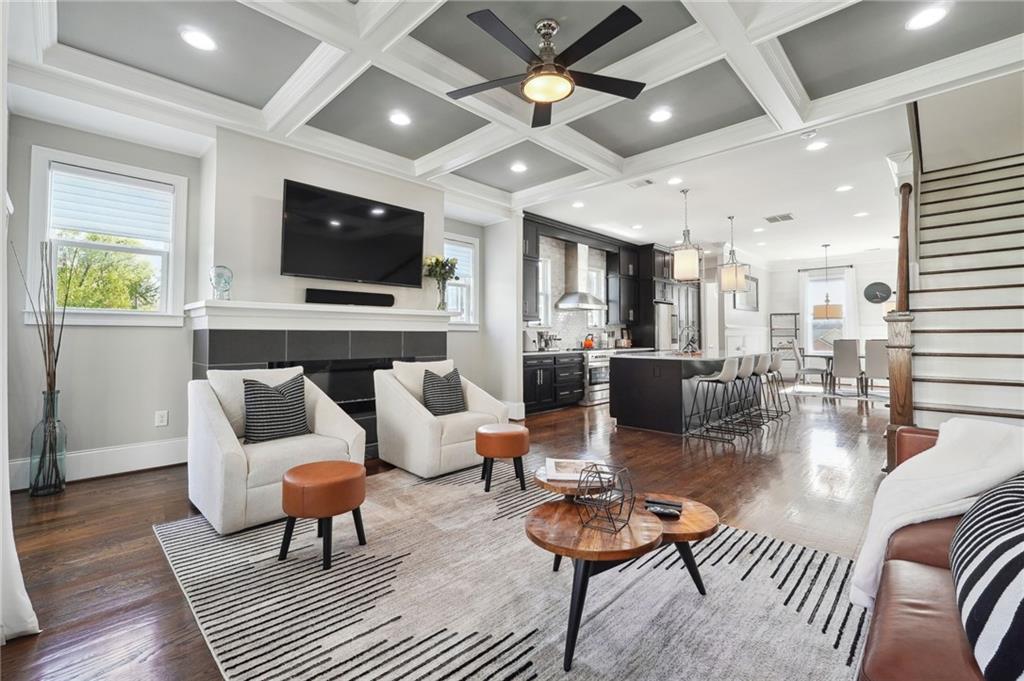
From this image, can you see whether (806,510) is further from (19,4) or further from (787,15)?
(19,4)

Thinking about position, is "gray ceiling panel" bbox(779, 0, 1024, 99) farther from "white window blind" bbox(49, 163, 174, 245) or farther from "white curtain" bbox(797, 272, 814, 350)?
"white curtain" bbox(797, 272, 814, 350)

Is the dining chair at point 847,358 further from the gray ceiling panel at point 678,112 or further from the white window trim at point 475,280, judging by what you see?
the white window trim at point 475,280

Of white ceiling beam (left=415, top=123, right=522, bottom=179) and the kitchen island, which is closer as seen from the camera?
white ceiling beam (left=415, top=123, right=522, bottom=179)

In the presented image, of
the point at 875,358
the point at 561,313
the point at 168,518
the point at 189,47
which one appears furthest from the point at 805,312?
the point at 168,518

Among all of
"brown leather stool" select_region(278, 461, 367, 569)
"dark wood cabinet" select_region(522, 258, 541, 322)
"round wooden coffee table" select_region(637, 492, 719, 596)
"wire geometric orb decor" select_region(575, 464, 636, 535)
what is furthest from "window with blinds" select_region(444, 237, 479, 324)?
"round wooden coffee table" select_region(637, 492, 719, 596)

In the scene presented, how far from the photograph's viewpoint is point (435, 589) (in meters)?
1.99

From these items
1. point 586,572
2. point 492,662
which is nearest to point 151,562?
point 492,662

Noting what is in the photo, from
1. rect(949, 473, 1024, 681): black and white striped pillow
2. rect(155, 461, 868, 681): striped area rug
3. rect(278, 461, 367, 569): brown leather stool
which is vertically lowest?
rect(155, 461, 868, 681): striped area rug

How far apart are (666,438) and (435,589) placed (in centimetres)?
357

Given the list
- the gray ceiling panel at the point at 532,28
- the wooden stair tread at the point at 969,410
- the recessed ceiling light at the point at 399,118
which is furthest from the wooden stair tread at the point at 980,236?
the recessed ceiling light at the point at 399,118

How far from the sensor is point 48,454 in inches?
125

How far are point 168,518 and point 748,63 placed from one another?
15.4 feet

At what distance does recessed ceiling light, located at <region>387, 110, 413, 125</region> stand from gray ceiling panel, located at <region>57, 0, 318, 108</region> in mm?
831

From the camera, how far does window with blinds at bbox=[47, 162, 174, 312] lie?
136 inches
